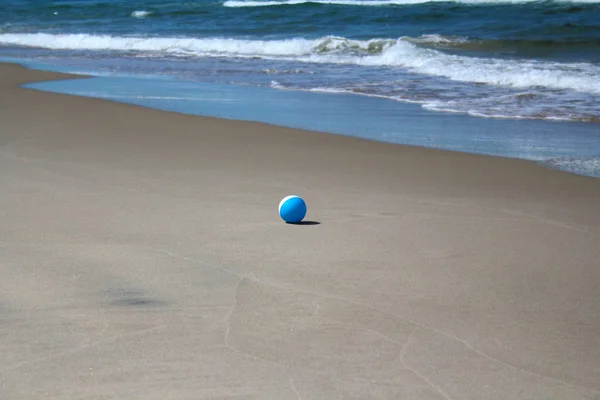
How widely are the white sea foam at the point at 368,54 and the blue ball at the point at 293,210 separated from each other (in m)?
7.49

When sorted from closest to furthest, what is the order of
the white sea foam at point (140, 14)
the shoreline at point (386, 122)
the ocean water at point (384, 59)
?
the shoreline at point (386, 122)
the ocean water at point (384, 59)
the white sea foam at point (140, 14)

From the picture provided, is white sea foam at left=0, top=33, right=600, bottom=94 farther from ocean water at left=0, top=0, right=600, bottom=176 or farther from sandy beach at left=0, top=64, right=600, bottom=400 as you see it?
sandy beach at left=0, top=64, right=600, bottom=400

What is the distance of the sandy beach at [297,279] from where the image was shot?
2887 mm

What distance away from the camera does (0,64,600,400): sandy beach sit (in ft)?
9.47

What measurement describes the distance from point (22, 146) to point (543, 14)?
21.3m

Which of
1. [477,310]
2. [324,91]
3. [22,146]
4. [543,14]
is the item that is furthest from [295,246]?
[543,14]

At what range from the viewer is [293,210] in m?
4.69

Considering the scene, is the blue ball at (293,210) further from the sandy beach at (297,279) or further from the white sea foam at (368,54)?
the white sea foam at (368,54)

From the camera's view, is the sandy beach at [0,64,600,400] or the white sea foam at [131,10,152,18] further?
the white sea foam at [131,10,152,18]

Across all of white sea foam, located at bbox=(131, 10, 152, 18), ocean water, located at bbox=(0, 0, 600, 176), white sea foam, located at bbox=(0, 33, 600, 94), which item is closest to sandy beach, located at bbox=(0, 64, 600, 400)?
ocean water, located at bbox=(0, 0, 600, 176)

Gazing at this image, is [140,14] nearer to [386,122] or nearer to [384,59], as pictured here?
[384,59]

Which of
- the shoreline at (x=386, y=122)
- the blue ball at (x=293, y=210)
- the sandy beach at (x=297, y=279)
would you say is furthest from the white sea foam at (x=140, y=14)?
the blue ball at (x=293, y=210)

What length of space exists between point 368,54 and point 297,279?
46.2 feet

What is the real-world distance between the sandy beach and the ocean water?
1630 millimetres
